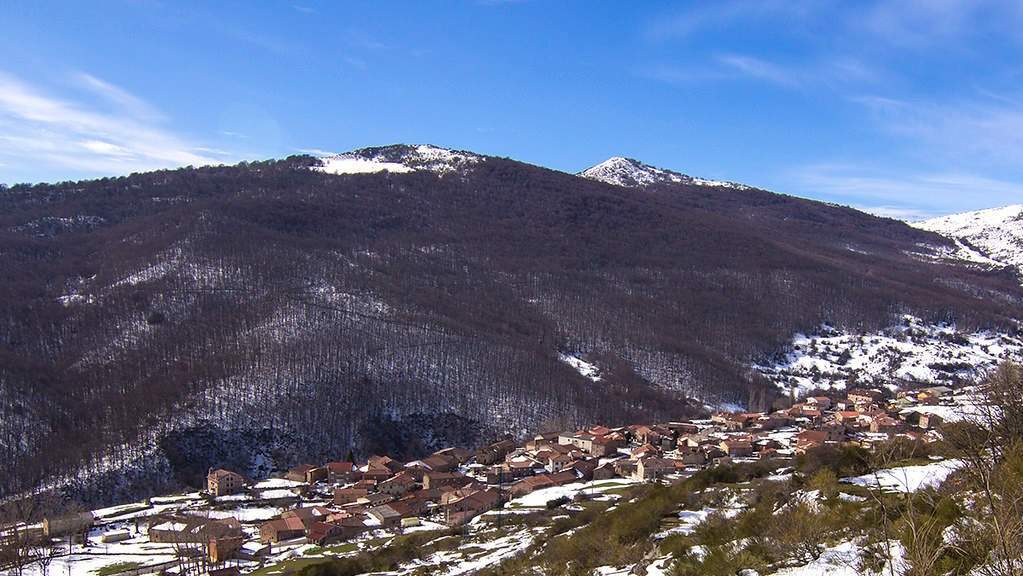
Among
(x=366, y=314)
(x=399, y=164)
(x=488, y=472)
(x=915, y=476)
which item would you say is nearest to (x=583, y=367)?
(x=366, y=314)

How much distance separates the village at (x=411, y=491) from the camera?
3095 cm

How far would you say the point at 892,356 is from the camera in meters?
90.0

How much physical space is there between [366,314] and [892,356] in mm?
68705

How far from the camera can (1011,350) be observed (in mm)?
93875

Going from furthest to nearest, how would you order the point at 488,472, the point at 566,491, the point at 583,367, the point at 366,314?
the point at 583,367, the point at 366,314, the point at 488,472, the point at 566,491

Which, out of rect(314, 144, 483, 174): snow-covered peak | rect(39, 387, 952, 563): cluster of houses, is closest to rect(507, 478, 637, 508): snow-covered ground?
rect(39, 387, 952, 563): cluster of houses

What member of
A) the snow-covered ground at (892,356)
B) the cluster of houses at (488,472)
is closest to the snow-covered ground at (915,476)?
the cluster of houses at (488,472)

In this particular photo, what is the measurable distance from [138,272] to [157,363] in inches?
1066

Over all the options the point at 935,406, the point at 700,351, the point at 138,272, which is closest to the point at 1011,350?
the point at 700,351

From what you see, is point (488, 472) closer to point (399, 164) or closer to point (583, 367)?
point (583, 367)

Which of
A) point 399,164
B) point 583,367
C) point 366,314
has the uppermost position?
point 399,164

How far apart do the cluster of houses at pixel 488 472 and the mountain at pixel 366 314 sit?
8.40 m

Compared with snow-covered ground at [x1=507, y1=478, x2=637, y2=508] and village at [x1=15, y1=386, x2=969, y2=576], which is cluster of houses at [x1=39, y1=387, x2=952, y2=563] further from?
snow-covered ground at [x1=507, y1=478, x2=637, y2=508]

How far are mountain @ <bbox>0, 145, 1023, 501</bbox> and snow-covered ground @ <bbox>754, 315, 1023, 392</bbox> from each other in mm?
2715
